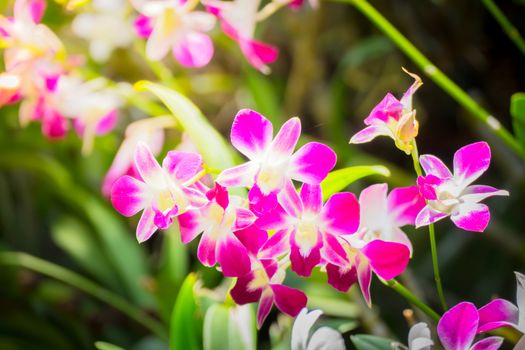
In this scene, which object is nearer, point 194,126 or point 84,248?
point 194,126

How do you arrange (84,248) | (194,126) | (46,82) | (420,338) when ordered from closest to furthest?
(420,338) → (194,126) → (46,82) → (84,248)

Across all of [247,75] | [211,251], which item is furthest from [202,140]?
Answer: [247,75]

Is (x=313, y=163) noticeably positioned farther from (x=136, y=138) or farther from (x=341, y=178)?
(x=136, y=138)

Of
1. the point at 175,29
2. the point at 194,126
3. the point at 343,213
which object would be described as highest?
the point at 175,29

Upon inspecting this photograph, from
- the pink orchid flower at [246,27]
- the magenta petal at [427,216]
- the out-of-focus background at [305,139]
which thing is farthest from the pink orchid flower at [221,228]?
the out-of-focus background at [305,139]

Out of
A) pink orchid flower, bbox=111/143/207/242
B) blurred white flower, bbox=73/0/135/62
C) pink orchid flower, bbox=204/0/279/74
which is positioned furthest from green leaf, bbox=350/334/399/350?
blurred white flower, bbox=73/0/135/62

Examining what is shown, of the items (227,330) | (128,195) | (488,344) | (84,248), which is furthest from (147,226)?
(84,248)

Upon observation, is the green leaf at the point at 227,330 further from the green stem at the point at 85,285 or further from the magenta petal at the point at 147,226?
the green stem at the point at 85,285

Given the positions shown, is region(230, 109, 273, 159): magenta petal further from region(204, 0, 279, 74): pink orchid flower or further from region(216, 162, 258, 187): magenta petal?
region(204, 0, 279, 74): pink orchid flower
